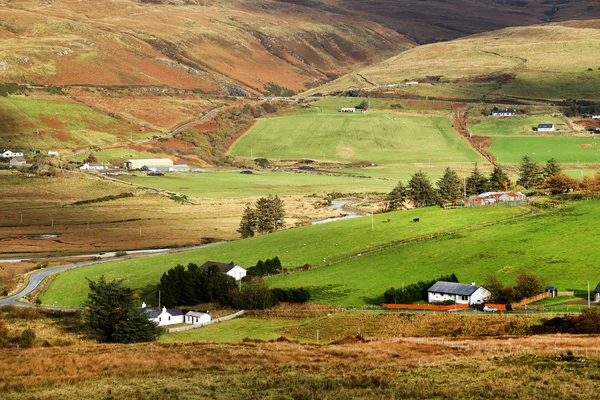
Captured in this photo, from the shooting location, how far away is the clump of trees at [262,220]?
395ft

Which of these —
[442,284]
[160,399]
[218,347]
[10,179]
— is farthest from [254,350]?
[10,179]

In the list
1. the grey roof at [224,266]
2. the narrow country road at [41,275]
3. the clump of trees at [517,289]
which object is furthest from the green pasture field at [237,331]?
the narrow country road at [41,275]

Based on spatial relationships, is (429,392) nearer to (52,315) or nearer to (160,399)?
(160,399)

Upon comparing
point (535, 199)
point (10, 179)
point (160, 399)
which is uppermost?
point (10, 179)

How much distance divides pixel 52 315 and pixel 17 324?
5816 millimetres

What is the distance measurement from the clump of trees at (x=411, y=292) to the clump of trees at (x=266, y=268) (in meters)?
17.5

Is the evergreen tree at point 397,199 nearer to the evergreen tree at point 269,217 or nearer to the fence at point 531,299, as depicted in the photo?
the evergreen tree at point 269,217

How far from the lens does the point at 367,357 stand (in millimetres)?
45875

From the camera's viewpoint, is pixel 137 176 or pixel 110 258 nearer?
pixel 110 258

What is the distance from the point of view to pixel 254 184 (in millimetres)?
179750

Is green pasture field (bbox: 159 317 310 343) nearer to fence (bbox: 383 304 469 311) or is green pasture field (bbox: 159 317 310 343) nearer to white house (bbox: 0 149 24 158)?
fence (bbox: 383 304 469 311)

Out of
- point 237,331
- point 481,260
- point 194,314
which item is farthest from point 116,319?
point 481,260

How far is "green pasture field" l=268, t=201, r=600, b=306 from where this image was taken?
73.9 metres

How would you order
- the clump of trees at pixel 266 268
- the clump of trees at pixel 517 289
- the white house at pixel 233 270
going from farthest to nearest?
1. the clump of trees at pixel 266 268
2. the white house at pixel 233 270
3. the clump of trees at pixel 517 289
